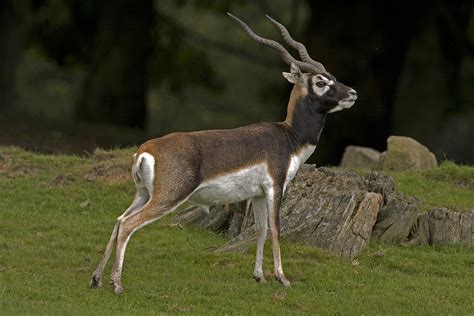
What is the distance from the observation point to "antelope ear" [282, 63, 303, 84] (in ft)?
40.6

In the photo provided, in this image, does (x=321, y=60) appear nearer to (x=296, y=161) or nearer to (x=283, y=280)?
(x=296, y=161)

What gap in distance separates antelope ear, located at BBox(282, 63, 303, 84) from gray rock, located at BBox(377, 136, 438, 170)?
19.5ft

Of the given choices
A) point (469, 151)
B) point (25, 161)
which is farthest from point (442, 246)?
point (469, 151)

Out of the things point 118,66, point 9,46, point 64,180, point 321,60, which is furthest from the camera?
point 9,46

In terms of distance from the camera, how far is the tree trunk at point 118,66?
28.0 meters

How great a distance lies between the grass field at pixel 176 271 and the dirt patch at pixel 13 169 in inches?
23.8

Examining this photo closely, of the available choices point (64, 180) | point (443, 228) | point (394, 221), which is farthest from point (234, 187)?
point (64, 180)

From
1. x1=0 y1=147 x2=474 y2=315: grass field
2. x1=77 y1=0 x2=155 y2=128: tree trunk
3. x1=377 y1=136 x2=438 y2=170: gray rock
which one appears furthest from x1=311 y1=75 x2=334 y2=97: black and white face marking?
x1=77 y1=0 x2=155 y2=128: tree trunk

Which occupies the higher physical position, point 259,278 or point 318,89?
point 318,89

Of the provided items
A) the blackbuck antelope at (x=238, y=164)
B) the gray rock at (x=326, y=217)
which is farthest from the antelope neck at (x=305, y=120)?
the gray rock at (x=326, y=217)

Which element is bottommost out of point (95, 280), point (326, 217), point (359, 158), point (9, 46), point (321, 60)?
point (95, 280)

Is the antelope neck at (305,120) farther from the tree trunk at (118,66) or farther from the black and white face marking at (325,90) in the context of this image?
the tree trunk at (118,66)

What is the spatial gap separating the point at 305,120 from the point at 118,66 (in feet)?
53.6

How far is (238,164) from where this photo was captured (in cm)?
1177
